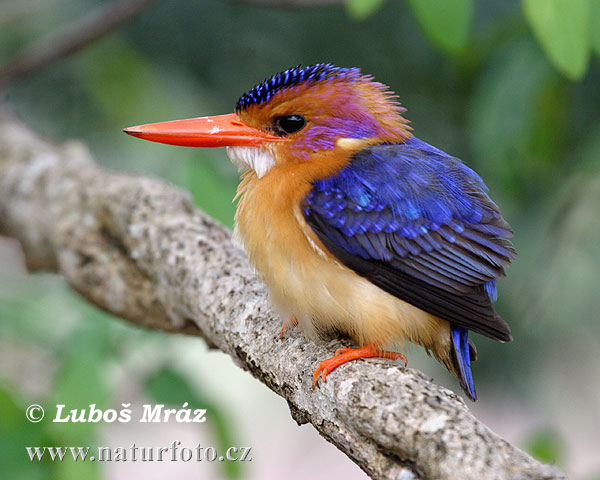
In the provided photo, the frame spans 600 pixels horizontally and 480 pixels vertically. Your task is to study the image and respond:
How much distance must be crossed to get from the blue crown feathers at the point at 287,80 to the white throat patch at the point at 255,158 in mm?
120

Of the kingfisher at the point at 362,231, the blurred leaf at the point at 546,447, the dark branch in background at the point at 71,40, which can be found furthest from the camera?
the dark branch in background at the point at 71,40

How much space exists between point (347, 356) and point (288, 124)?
678 millimetres

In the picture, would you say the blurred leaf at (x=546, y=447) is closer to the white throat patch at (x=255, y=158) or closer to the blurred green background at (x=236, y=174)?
the blurred green background at (x=236, y=174)

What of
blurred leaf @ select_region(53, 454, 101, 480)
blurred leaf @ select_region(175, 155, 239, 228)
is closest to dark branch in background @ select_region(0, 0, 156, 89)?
blurred leaf @ select_region(175, 155, 239, 228)

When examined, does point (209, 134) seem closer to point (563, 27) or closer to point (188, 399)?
point (188, 399)

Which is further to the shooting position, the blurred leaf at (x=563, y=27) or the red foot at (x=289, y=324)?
the red foot at (x=289, y=324)

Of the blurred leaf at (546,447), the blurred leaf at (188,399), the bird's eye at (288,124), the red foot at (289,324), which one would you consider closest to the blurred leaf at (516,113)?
the bird's eye at (288,124)

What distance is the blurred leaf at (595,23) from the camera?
5.74ft

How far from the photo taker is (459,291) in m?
1.77

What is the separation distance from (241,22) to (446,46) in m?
1.96

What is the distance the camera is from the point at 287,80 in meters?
2.00

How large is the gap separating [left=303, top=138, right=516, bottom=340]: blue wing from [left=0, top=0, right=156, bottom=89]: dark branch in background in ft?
4.89

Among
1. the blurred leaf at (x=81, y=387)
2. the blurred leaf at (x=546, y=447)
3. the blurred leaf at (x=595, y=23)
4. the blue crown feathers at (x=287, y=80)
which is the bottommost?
the blurred leaf at (x=81, y=387)

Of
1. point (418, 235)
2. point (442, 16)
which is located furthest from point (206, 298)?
point (442, 16)
